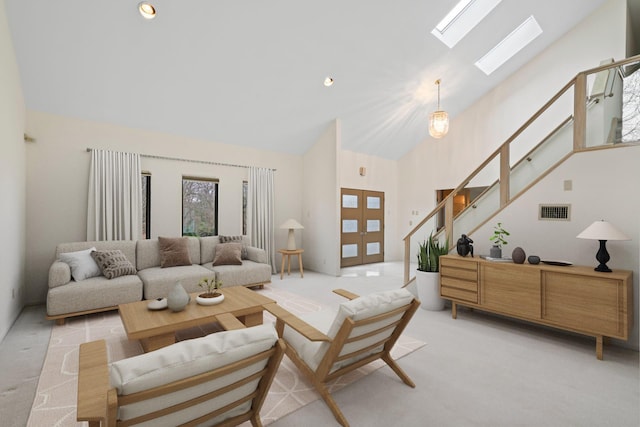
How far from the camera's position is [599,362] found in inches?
98.6

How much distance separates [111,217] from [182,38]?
2828 millimetres

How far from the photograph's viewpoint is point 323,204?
20.1 ft

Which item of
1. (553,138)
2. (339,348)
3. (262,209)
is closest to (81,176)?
(262,209)

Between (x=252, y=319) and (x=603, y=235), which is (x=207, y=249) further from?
(x=603, y=235)

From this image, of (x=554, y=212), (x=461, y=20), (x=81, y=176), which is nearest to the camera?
(x=554, y=212)

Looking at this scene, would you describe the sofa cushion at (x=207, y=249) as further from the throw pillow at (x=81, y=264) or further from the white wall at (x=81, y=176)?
the throw pillow at (x=81, y=264)

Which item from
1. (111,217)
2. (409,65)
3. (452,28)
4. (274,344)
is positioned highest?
(452,28)

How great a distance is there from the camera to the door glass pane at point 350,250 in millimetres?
6972

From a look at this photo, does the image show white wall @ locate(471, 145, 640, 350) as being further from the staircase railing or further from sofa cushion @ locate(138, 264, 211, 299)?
sofa cushion @ locate(138, 264, 211, 299)

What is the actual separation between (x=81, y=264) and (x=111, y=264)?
1.02ft

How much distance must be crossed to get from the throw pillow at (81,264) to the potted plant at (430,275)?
4336mm

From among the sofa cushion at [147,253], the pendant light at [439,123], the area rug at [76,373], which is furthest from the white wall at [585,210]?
the sofa cushion at [147,253]

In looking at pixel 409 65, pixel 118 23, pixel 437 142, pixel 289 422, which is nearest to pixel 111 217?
pixel 118 23

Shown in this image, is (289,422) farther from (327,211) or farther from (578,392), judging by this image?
(327,211)
